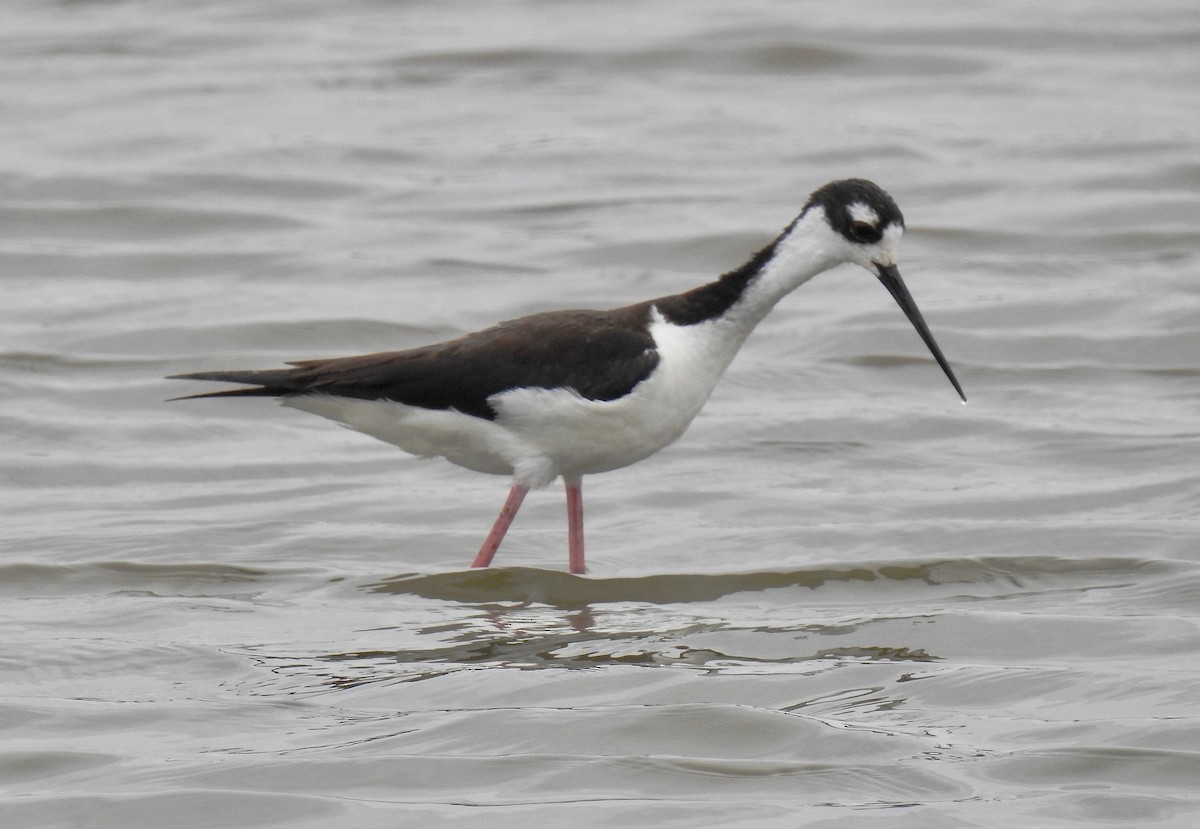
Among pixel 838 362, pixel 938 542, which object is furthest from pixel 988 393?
pixel 938 542

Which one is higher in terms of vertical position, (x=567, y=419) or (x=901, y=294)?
(x=901, y=294)

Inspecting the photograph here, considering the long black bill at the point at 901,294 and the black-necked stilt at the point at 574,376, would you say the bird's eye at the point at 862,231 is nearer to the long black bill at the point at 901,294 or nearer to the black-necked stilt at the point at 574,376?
the black-necked stilt at the point at 574,376

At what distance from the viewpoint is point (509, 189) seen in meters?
15.9

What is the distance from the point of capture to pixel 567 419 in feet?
26.9

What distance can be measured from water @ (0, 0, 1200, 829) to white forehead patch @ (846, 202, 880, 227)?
1476 mm

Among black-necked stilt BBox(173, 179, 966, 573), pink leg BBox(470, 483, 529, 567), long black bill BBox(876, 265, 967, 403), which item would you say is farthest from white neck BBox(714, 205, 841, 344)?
pink leg BBox(470, 483, 529, 567)

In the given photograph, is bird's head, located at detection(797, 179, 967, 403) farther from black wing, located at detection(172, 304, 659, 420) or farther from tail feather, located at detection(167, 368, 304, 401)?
tail feather, located at detection(167, 368, 304, 401)

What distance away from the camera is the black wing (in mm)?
8188

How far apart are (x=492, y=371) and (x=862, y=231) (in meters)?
1.64

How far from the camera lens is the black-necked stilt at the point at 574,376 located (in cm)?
820

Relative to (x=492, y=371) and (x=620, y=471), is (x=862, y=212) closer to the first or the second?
(x=492, y=371)

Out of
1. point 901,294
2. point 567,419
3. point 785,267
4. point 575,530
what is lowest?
point 575,530

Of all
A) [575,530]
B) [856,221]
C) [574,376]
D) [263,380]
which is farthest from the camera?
[575,530]

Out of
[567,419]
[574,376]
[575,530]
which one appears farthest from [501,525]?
[574,376]
